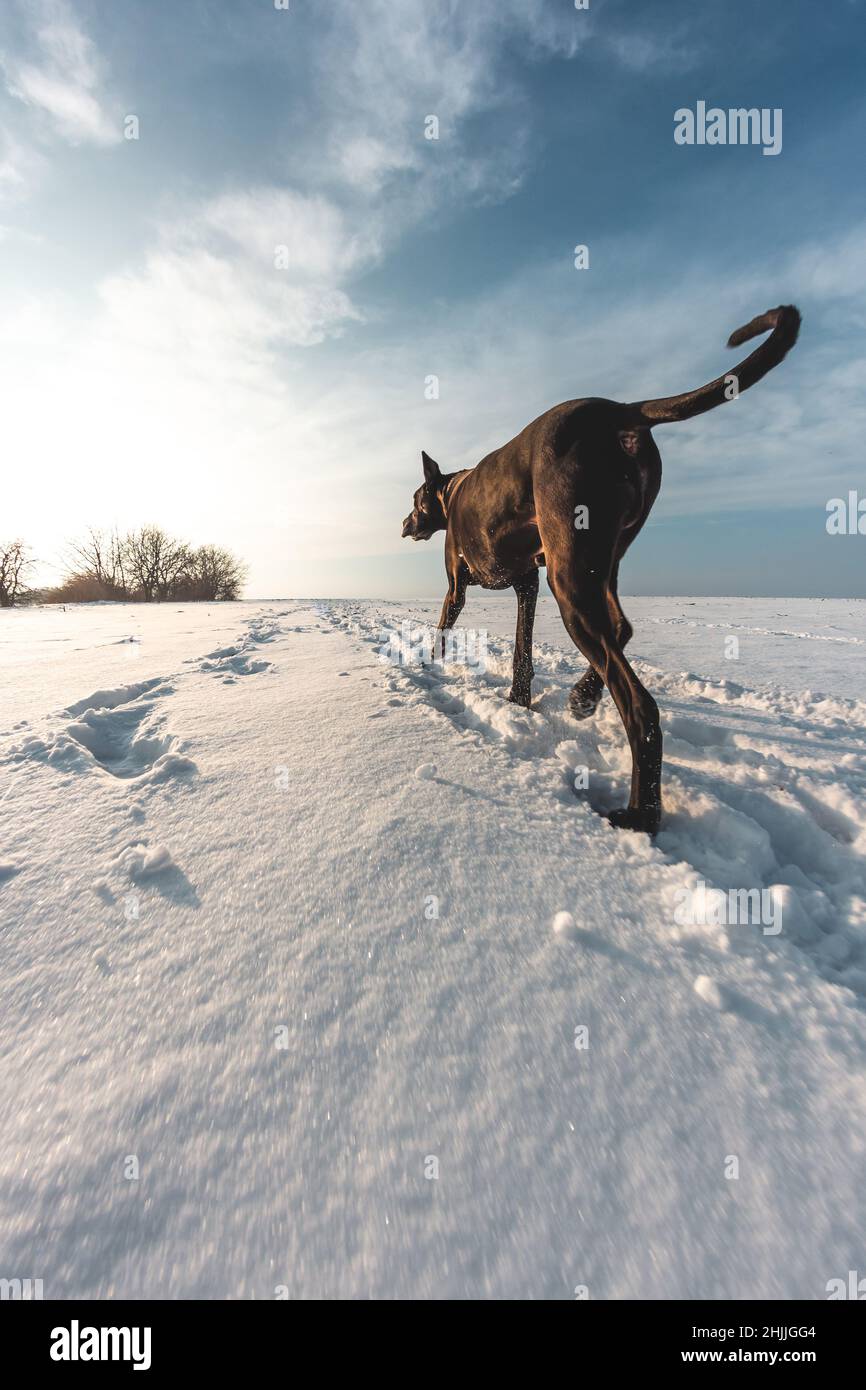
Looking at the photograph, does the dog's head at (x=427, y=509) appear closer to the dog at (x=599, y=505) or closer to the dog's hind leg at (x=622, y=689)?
the dog at (x=599, y=505)

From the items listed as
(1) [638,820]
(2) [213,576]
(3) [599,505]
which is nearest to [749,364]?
(3) [599,505]

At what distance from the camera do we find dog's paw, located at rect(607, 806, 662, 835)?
64.0 inches

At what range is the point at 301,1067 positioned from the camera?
81 cm

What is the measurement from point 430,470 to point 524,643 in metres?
2.16

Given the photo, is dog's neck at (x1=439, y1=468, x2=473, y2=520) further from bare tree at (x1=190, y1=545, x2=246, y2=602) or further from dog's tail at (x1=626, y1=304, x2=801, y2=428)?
bare tree at (x1=190, y1=545, x2=246, y2=602)

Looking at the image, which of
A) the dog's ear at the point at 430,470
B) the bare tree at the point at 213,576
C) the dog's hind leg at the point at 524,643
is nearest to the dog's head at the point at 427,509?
the dog's ear at the point at 430,470

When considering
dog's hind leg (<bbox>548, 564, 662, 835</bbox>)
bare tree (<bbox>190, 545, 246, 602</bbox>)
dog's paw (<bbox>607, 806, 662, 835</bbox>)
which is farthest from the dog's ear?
bare tree (<bbox>190, 545, 246, 602</bbox>)

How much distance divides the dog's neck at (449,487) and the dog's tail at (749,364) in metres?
2.01

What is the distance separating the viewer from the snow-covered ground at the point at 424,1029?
62 cm

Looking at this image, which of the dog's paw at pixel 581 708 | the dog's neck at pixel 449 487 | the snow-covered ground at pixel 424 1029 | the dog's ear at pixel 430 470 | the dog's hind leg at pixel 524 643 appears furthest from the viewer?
the dog's ear at pixel 430 470

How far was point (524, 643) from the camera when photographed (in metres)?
3.10

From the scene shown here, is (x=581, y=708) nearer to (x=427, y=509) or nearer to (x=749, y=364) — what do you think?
(x=749, y=364)

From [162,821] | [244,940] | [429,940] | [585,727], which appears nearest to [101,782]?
[162,821]
